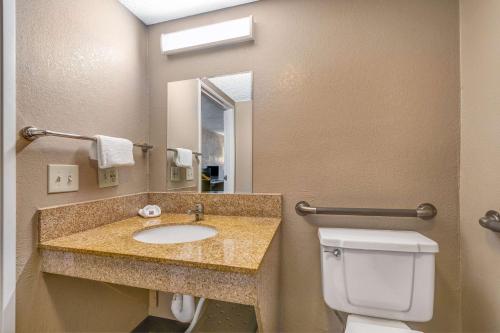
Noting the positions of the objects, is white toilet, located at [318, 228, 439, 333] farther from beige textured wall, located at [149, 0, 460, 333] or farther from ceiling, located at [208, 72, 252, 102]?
ceiling, located at [208, 72, 252, 102]

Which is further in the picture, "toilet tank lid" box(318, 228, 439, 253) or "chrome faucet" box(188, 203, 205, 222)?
"chrome faucet" box(188, 203, 205, 222)

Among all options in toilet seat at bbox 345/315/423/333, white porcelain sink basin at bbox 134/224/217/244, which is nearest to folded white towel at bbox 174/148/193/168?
white porcelain sink basin at bbox 134/224/217/244

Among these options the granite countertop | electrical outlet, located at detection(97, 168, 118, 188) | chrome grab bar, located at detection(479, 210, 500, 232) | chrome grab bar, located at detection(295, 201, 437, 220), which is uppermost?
electrical outlet, located at detection(97, 168, 118, 188)

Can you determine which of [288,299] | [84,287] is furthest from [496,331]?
[84,287]

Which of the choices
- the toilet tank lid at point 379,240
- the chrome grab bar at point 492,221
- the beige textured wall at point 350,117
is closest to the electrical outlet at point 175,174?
the beige textured wall at point 350,117

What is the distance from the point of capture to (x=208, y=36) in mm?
1238

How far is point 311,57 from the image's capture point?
3.75 feet

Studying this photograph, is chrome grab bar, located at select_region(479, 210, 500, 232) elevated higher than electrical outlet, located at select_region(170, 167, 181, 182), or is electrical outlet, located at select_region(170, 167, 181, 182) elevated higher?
electrical outlet, located at select_region(170, 167, 181, 182)

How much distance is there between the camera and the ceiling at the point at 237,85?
1224 millimetres

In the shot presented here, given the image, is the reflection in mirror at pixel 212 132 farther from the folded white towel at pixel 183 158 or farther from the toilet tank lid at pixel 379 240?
the toilet tank lid at pixel 379 240

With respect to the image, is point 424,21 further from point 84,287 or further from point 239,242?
point 84,287

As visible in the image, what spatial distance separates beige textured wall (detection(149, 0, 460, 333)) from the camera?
1001 mm

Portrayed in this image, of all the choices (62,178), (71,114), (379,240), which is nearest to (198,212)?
(62,178)

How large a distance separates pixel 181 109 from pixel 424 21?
4.25 ft
